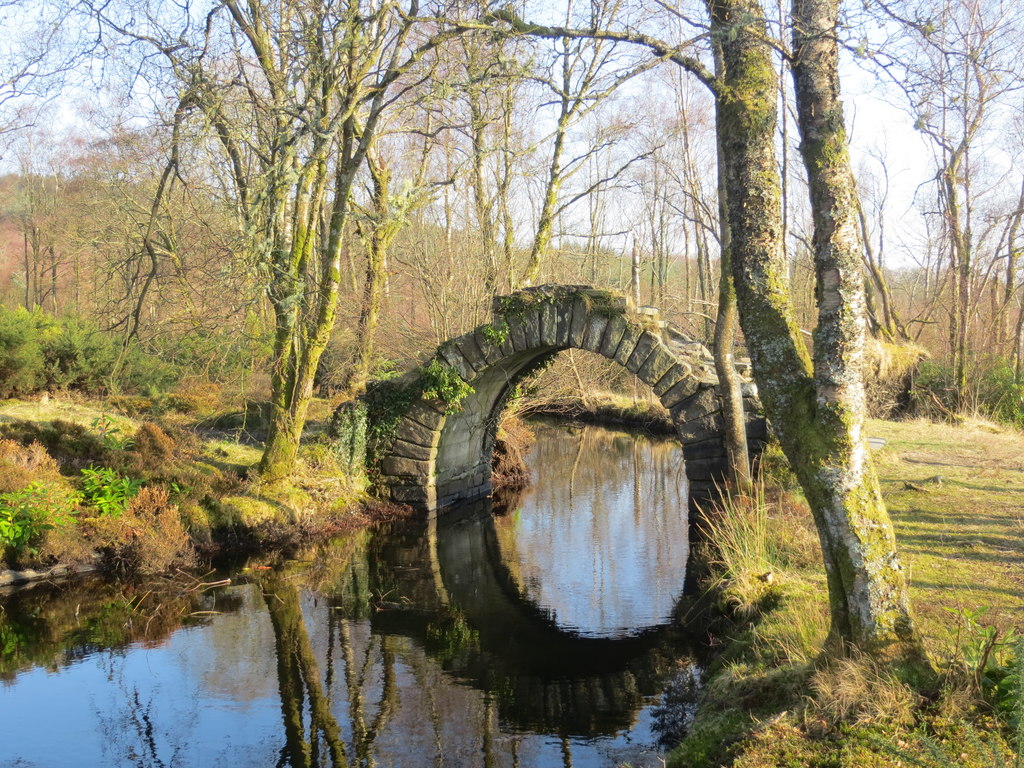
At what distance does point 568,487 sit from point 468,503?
71.3 inches

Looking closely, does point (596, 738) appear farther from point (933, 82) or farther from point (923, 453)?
point (923, 453)

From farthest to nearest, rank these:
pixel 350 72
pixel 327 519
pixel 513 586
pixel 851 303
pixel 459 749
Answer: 1. pixel 327 519
2. pixel 350 72
3. pixel 513 586
4. pixel 459 749
5. pixel 851 303

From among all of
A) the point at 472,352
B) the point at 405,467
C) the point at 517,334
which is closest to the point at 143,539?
the point at 405,467

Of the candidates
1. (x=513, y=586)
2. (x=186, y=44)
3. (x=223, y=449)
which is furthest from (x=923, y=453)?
(x=186, y=44)

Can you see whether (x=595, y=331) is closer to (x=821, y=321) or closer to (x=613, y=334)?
(x=613, y=334)

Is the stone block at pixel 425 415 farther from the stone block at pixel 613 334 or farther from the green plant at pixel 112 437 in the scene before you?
the green plant at pixel 112 437

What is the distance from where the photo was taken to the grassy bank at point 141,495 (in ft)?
27.8

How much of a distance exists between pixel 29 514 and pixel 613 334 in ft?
22.7

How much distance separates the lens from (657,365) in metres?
10.5

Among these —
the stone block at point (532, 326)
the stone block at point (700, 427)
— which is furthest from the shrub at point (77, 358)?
the stone block at point (700, 427)

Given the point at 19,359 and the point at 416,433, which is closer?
the point at 416,433

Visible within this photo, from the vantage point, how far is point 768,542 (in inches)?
285

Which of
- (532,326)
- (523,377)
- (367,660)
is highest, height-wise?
(532,326)

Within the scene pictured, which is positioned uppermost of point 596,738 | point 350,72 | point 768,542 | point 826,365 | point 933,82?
point 350,72
